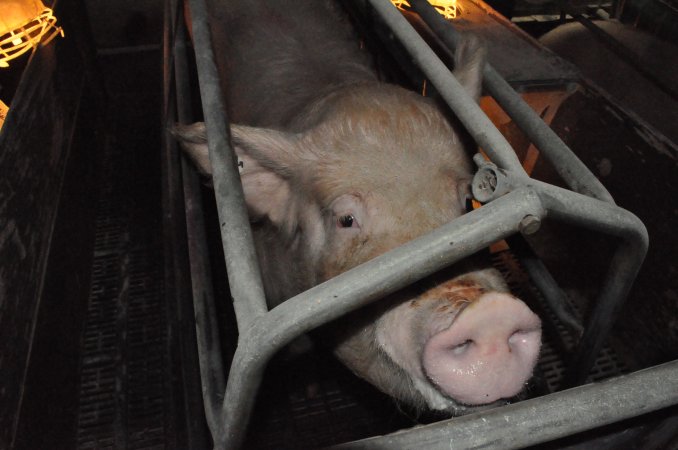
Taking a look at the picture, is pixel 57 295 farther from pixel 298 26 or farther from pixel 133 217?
pixel 298 26

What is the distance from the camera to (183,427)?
2.12 m

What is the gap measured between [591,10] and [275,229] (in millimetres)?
4501

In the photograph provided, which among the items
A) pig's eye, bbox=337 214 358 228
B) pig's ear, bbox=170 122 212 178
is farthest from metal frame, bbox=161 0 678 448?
pig's eye, bbox=337 214 358 228

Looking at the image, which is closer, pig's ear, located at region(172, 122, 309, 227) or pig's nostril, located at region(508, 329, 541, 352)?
pig's nostril, located at region(508, 329, 541, 352)

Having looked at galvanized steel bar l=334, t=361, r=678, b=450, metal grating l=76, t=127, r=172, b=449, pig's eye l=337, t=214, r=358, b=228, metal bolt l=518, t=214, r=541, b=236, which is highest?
metal bolt l=518, t=214, r=541, b=236

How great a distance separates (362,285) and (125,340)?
8.30ft

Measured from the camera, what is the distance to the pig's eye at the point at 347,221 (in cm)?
188

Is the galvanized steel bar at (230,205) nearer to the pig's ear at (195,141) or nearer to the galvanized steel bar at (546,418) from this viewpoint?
the pig's ear at (195,141)

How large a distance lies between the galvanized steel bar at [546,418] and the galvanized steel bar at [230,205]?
416mm

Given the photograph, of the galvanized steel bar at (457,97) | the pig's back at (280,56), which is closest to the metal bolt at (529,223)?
the galvanized steel bar at (457,97)

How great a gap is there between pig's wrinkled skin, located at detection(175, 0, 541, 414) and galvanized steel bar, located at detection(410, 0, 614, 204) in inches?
3.9

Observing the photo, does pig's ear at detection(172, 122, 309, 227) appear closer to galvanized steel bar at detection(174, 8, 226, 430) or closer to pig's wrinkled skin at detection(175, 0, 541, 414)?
pig's wrinkled skin at detection(175, 0, 541, 414)

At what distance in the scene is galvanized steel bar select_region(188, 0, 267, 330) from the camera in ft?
3.55

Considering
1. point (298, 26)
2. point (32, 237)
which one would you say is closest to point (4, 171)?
point (32, 237)
